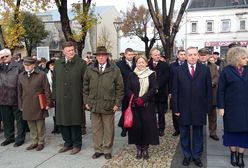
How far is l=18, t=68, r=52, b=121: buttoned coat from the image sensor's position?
6.89m

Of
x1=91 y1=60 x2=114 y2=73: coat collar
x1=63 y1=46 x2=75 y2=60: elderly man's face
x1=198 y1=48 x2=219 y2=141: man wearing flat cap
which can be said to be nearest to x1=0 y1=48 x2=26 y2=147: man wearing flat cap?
x1=63 y1=46 x2=75 y2=60: elderly man's face

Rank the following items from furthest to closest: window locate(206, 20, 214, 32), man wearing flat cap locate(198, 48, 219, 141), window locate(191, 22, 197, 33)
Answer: window locate(191, 22, 197, 33), window locate(206, 20, 214, 32), man wearing flat cap locate(198, 48, 219, 141)

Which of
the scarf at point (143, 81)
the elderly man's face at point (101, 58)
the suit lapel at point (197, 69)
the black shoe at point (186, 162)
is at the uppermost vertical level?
the elderly man's face at point (101, 58)

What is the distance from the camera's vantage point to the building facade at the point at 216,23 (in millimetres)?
49062

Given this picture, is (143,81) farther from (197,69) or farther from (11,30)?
(11,30)

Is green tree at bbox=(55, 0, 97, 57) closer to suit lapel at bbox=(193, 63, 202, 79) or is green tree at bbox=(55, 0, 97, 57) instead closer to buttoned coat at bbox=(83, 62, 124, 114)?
buttoned coat at bbox=(83, 62, 124, 114)

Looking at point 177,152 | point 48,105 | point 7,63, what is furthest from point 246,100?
point 7,63

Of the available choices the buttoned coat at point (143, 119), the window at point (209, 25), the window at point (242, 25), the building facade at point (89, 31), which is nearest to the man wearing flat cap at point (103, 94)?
the buttoned coat at point (143, 119)

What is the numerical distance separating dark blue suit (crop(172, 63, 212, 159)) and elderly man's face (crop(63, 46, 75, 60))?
1.95 metres

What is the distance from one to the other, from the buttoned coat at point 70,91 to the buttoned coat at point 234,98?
99.6 inches

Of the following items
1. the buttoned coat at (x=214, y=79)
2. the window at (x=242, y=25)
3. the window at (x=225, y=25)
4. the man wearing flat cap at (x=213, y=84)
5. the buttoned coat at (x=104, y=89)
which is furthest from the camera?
the window at (x=225, y=25)

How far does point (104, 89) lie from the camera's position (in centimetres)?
618

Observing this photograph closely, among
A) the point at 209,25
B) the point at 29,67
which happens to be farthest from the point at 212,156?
the point at 209,25

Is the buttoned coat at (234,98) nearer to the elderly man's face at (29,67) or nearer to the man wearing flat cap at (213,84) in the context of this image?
the man wearing flat cap at (213,84)
